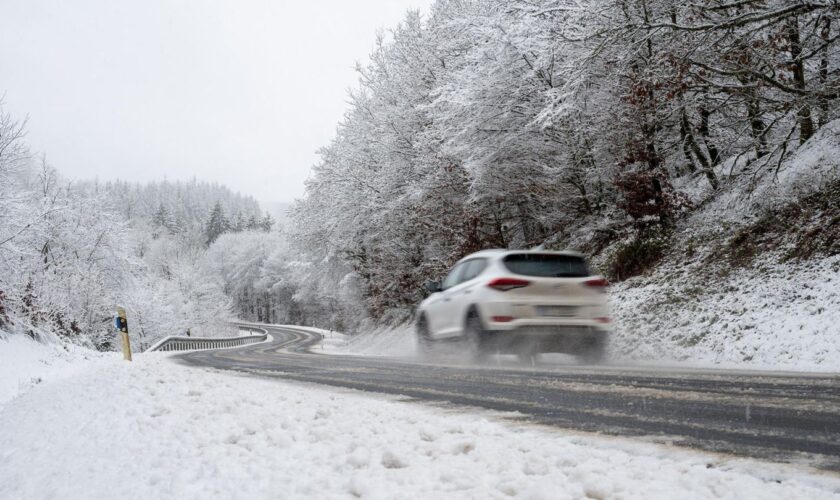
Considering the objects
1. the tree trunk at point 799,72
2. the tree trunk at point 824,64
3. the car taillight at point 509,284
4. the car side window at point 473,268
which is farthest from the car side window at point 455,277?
the tree trunk at point 824,64

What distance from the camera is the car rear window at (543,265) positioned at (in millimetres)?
8523

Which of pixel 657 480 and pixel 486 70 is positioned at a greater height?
pixel 486 70

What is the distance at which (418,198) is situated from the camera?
Result: 19547 millimetres

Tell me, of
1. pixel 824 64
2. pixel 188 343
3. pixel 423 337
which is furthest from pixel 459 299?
pixel 188 343

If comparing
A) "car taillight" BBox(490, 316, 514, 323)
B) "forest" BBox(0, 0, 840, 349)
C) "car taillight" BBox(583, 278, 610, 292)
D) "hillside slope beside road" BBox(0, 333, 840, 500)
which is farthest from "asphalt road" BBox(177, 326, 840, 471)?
"forest" BBox(0, 0, 840, 349)

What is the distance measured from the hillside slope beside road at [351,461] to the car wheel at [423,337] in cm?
668

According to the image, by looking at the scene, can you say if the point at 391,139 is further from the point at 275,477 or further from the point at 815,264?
the point at 275,477

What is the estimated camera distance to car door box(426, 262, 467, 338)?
9945mm

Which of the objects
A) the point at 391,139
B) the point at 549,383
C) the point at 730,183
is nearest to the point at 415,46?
the point at 391,139

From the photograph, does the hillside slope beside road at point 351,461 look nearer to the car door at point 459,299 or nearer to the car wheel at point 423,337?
the car door at point 459,299

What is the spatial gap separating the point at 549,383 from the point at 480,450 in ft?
9.56

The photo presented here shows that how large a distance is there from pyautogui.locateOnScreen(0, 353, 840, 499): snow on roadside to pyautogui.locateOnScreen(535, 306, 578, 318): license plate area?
13.8 feet

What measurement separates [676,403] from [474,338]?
15.9 feet

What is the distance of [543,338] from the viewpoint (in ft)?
27.3
